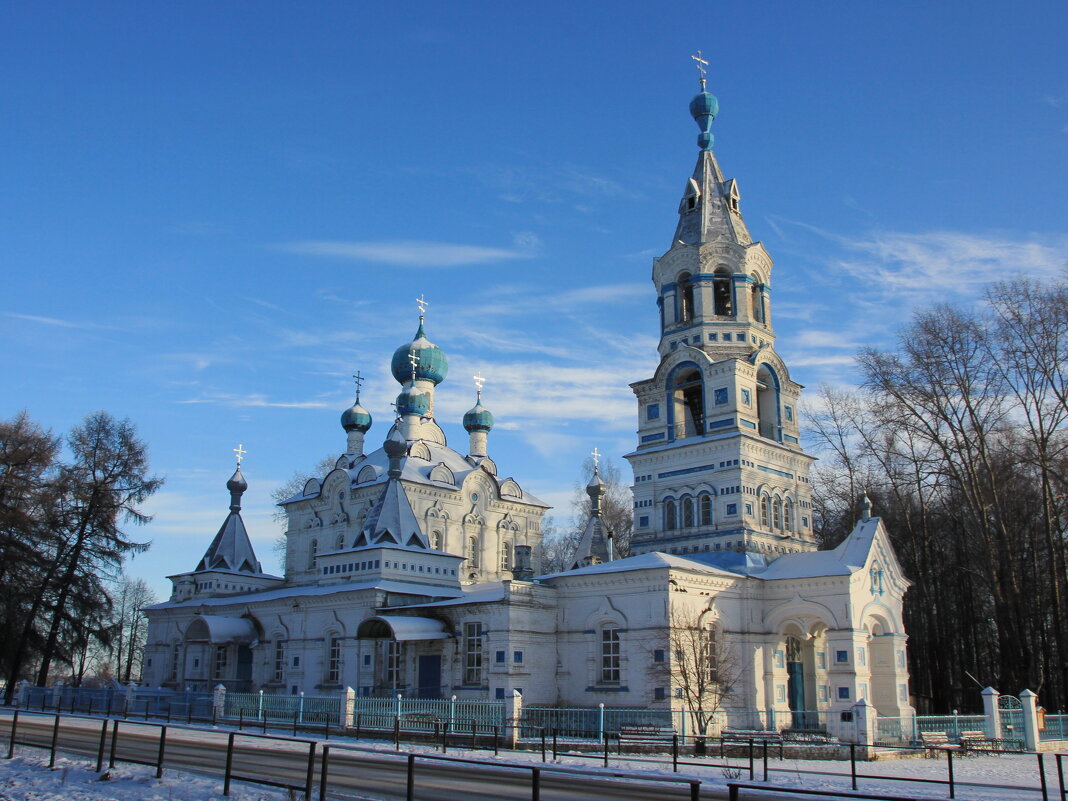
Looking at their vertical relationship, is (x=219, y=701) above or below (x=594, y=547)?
below

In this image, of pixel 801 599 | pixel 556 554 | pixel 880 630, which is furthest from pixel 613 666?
pixel 556 554

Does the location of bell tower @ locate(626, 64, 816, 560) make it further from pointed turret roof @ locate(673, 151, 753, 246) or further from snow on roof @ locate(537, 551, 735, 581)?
snow on roof @ locate(537, 551, 735, 581)

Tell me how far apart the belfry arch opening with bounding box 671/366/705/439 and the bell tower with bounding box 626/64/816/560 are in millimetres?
34

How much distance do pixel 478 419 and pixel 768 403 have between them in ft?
40.9

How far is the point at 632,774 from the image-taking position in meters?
9.73

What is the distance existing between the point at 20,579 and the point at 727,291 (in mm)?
22284

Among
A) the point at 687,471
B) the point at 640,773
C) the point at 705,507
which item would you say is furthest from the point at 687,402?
the point at 640,773

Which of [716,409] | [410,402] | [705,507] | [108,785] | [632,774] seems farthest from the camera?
[410,402]

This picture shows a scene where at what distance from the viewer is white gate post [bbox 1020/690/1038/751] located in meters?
20.2

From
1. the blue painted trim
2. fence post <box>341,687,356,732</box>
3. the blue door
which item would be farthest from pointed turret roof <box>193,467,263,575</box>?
the blue painted trim

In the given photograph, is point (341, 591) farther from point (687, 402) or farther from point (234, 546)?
point (687, 402)

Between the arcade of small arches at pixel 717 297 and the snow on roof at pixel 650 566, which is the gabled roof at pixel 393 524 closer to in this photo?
the snow on roof at pixel 650 566

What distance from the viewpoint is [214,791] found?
10.4m

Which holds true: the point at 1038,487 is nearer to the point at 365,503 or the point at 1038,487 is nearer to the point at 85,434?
the point at 365,503
